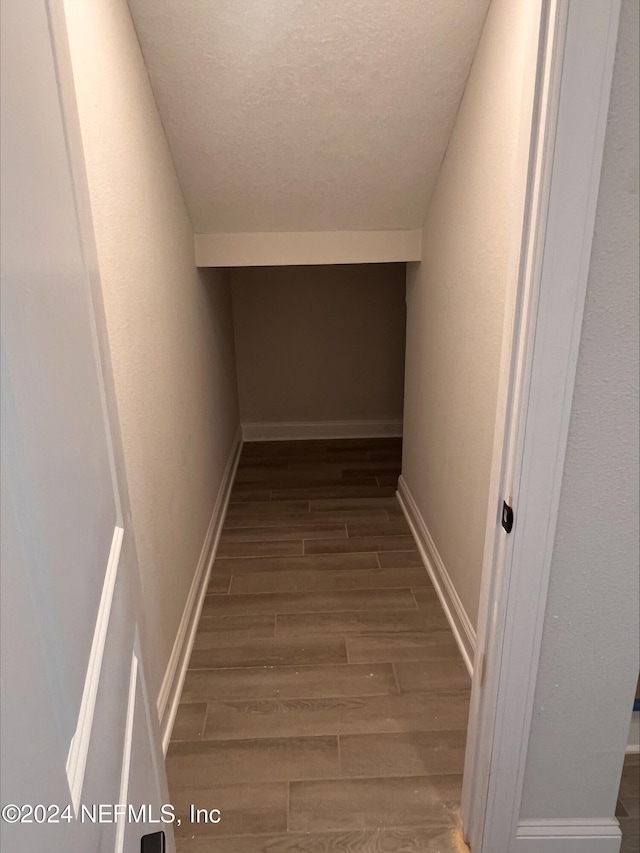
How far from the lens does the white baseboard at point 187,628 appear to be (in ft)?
5.91

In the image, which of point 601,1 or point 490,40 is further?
point 490,40

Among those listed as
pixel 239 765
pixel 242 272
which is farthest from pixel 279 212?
pixel 239 765

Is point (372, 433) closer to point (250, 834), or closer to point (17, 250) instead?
point (250, 834)

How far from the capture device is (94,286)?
93cm

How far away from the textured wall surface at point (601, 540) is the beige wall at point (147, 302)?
886mm

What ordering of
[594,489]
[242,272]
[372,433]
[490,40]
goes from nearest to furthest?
[594,489] → [490,40] → [242,272] → [372,433]

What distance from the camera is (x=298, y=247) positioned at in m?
2.62

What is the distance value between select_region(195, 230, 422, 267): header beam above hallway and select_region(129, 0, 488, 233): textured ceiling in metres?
0.12

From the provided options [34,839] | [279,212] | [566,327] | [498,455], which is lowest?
[34,839]

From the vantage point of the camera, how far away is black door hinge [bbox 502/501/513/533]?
1.13 metres

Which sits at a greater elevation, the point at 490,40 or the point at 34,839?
the point at 490,40

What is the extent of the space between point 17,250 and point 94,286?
13.4 inches

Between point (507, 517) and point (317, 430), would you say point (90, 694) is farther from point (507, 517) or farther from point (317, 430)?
point (317, 430)

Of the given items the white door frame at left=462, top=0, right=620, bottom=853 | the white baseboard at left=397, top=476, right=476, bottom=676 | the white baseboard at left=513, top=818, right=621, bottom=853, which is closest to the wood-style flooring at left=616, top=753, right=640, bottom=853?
the white baseboard at left=513, top=818, right=621, bottom=853
